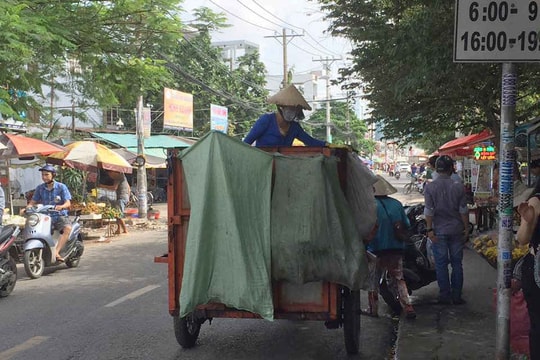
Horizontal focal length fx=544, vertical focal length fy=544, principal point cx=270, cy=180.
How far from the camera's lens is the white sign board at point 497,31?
4016mm

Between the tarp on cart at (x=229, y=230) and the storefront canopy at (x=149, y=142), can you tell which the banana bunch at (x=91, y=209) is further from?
the tarp on cart at (x=229, y=230)

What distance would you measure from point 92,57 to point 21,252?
11.7ft

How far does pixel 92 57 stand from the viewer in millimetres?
9602

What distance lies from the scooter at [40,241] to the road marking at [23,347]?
11.7 feet

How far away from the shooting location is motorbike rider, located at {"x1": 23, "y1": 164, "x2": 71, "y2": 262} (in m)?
9.43

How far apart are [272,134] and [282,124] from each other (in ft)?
0.47

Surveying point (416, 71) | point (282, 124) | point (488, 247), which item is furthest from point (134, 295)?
point (488, 247)

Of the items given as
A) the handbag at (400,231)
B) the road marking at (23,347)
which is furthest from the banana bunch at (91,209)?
the handbag at (400,231)

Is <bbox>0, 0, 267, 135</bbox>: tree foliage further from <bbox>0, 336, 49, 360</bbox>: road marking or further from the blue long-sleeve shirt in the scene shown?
the blue long-sleeve shirt

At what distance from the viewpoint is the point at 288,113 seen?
5352 millimetres

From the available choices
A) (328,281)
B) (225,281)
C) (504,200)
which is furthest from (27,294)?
(504,200)

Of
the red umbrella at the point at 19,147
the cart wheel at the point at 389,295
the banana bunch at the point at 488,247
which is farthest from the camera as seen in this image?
the red umbrella at the point at 19,147

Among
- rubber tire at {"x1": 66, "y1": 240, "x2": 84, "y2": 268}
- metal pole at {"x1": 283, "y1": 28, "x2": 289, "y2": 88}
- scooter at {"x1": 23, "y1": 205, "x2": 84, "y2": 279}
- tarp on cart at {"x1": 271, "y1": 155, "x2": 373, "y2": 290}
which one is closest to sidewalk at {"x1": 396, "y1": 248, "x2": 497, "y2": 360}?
tarp on cart at {"x1": 271, "y1": 155, "x2": 373, "y2": 290}

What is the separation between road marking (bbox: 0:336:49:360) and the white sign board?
182 inches
